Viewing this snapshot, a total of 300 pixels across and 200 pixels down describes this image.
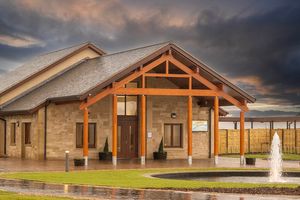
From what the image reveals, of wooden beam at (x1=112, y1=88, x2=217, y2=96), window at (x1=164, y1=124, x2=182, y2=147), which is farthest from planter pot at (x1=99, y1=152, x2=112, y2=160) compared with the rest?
wooden beam at (x1=112, y1=88, x2=217, y2=96)

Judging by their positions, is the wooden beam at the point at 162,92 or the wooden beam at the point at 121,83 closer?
the wooden beam at the point at 121,83

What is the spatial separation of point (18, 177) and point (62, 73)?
2078cm

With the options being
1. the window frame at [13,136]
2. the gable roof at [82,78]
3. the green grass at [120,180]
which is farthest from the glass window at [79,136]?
the green grass at [120,180]

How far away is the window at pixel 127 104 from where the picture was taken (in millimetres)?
44125

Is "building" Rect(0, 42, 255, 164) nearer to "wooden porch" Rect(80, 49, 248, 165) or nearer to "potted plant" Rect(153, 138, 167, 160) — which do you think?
"wooden porch" Rect(80, 49, 248, 165)

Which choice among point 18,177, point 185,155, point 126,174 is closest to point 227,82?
point 185,155

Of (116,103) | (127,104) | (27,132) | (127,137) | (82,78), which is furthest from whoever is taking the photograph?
(127,104)

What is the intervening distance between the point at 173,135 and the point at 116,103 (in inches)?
337

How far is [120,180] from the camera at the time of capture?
26.4 metres

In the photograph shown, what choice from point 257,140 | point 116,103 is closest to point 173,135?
point 116,103

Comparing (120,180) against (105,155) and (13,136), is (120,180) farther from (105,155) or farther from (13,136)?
(13,136)

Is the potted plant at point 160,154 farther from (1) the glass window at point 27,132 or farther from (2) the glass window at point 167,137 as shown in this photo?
(1) the glass window at point 27,132

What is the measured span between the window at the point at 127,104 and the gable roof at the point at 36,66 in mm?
6469

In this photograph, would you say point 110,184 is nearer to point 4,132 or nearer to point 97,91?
point 97,91
